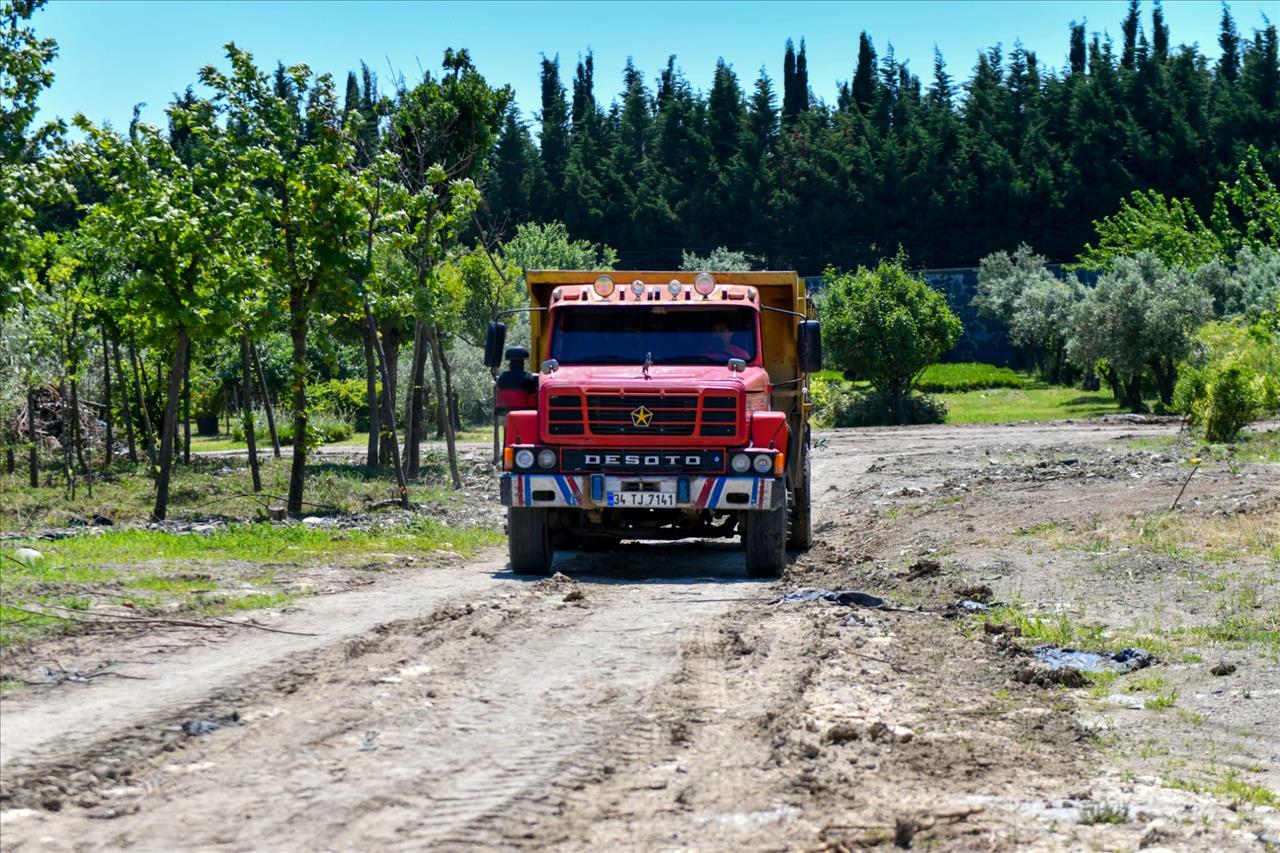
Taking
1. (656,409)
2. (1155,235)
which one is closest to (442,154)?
(656,409)

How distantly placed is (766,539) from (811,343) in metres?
2.10

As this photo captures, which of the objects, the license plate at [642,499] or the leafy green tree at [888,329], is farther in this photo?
the leafy green tree at [888,329]

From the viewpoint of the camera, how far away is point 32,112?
16.7 m

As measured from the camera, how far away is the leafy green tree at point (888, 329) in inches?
1991

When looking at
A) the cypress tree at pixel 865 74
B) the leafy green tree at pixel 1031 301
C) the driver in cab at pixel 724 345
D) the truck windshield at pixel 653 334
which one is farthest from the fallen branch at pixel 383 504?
the cypress tree at pixel 865 74

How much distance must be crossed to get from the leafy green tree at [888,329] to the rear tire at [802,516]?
3396 centimetres

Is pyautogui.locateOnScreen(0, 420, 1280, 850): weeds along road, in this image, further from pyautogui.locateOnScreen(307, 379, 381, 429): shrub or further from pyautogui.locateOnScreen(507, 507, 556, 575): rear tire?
pyautogui.locateOnScreen(307, 379, 381, 429): shrub

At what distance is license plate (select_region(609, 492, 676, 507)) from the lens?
13711 millimetres

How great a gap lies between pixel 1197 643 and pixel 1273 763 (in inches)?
119

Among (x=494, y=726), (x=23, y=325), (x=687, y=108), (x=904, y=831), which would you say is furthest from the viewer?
(x=687, y=108)

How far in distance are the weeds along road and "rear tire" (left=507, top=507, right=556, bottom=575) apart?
3.73ft

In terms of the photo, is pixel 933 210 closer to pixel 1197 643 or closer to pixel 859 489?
pixel 859 489

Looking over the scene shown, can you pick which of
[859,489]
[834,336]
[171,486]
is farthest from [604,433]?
[834,336]

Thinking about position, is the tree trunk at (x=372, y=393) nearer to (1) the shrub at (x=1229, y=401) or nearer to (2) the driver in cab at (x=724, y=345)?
(2) the driver in cab at (x=724, y=345)
